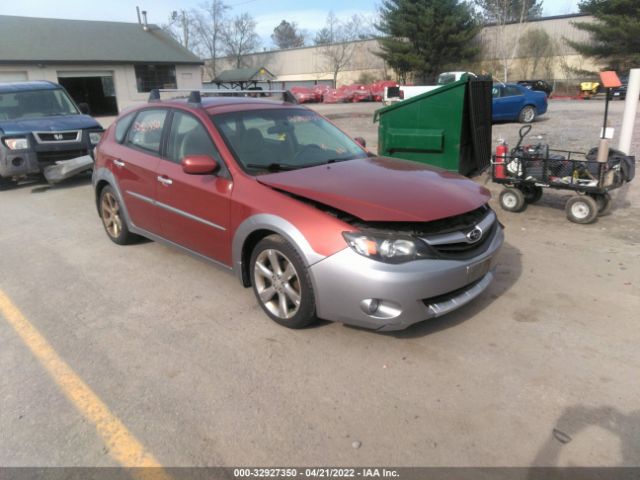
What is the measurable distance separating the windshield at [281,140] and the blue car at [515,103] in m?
15.1

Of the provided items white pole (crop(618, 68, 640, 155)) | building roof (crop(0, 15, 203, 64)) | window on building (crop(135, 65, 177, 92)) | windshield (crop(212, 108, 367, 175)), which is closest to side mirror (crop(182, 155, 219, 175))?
windshield (crop(212, 108, 367, 175))

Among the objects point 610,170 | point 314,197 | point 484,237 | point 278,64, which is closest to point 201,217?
point 314,197

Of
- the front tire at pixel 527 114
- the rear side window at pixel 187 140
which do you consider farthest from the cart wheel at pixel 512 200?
the front tire at pixel 527 114

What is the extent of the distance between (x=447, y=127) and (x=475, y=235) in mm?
4222

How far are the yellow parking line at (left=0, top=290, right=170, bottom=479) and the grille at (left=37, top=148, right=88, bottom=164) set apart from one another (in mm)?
6000

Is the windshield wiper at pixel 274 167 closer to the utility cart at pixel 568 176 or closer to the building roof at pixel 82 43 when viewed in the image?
the utility cart at pixel 568 176

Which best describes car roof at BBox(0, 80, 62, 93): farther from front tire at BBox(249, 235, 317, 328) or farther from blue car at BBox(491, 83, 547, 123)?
blue car at BBox(491, 83, 547, 123)

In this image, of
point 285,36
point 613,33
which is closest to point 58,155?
point 613,33

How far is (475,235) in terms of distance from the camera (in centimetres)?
347

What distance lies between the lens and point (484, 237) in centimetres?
362

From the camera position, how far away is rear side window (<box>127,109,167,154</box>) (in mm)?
4684

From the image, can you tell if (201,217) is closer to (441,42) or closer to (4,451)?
(4,451)

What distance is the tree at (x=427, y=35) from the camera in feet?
145

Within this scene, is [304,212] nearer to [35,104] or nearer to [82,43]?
[35,104]
